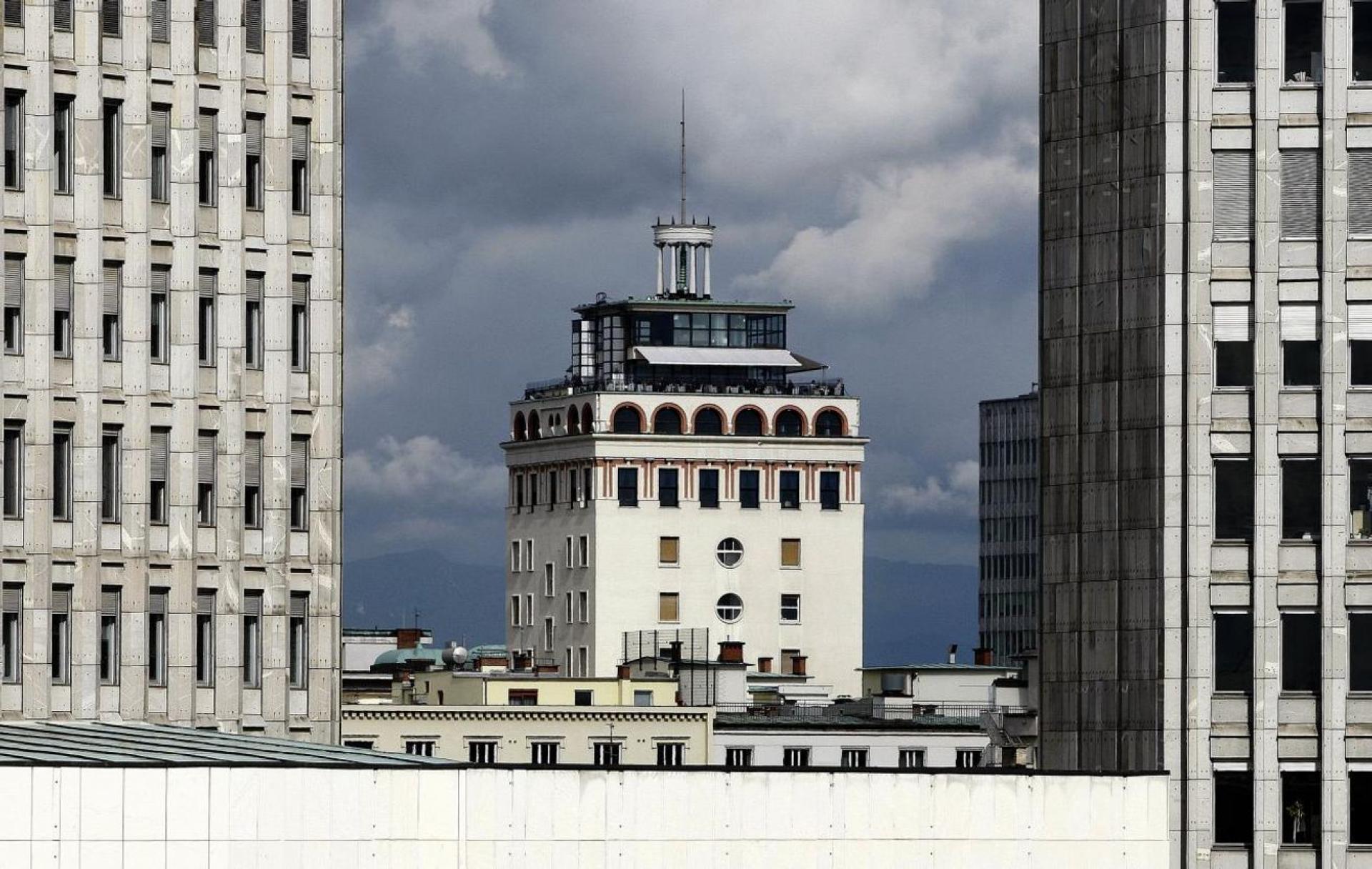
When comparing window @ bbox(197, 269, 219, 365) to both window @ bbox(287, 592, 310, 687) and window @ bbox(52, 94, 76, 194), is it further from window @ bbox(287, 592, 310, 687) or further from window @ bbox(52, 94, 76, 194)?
window @ bbox(287, 592, 310, 687)

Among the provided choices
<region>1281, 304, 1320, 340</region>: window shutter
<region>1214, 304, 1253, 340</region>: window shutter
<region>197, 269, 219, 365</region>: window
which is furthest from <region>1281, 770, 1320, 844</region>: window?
<region>197, 269, 219, 365</region>: window

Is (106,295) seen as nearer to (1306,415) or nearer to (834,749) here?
(1306,415)

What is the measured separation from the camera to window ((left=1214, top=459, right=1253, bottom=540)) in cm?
10306

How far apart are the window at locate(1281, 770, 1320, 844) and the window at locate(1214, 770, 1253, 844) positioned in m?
0.94

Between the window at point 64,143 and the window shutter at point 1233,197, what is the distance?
30.1m

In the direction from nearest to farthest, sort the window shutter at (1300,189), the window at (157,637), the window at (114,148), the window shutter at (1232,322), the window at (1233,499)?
Result: the window at (114,148), the window at (157,637), the window shutter at (1300,189), the window at (1233,499), the window shutter at (1232,322)

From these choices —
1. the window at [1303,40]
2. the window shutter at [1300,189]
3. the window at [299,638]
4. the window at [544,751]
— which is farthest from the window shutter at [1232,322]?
the window at [544,751]

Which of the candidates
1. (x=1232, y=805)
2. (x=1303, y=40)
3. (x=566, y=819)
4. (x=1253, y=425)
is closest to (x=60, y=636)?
(x=566, y=819)

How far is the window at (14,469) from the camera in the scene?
98.1m

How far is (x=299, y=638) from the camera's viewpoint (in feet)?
339

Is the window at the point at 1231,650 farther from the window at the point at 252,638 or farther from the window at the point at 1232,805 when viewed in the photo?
the window at the point at 252,638

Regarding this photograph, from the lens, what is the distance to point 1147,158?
104 meters

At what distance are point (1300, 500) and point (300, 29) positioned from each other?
29.4 meters

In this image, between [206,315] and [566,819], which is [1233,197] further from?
[566,819]
